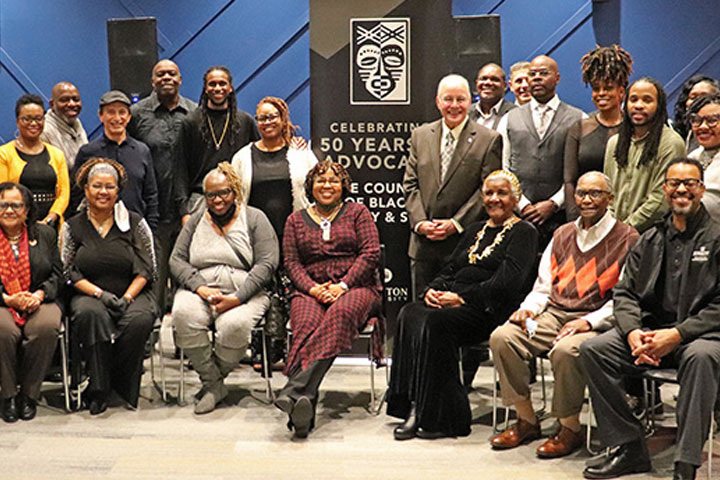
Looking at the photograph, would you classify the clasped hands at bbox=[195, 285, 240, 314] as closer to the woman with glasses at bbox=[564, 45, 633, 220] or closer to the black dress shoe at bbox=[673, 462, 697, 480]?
the woman with glasses at bbox=[564, 45, 633, 220]

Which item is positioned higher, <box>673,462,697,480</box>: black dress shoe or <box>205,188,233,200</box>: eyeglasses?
<box>205,188,233,200</box>: eyeglasses

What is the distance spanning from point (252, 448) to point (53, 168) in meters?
2.08

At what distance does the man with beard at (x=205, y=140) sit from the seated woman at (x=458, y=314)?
155 cm

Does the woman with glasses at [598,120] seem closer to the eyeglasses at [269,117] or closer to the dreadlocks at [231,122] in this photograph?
the eyeglasses at [269,117]

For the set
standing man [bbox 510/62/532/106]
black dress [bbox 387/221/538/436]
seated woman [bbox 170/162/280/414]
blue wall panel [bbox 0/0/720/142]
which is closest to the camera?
black dress [bbox 387/221/538/436]

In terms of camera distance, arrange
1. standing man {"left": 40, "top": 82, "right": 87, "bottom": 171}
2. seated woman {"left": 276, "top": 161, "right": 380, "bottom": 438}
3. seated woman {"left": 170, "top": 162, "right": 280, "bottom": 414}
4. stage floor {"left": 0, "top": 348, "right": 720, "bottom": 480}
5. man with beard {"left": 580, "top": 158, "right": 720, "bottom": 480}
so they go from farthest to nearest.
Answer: standing man {"left": 40, "top": 82, "right": 87, "bottom": 171}
seated woman {"left": 170, "top": 162, "right": 280, "bottom": 414}
seated woman {"left": 276, "top": 161, "right": 380, "bottom": 438}
stage floor {"left": 0, "top": 348, "right": 720, "bottom": 480}
man with beard {"left": 580, "top": 158, "right": 720, "bottom": 480}

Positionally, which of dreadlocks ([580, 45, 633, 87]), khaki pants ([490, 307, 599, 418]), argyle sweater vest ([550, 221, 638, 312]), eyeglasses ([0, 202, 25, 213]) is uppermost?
dreadlocks ([580, 45, 633, 87])

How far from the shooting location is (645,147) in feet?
14.9

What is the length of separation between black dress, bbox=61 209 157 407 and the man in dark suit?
146 cm

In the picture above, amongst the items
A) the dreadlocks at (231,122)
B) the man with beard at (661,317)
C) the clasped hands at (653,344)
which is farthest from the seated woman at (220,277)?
the clasped hands at (653,344)

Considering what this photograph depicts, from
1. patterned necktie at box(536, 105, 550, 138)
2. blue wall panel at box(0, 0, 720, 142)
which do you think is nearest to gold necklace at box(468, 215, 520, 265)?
patterned necktie at box(536, 105, 550, 138)

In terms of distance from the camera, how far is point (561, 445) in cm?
421

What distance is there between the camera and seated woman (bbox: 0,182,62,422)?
4754 millimetres

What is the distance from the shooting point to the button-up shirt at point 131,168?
539 cm
